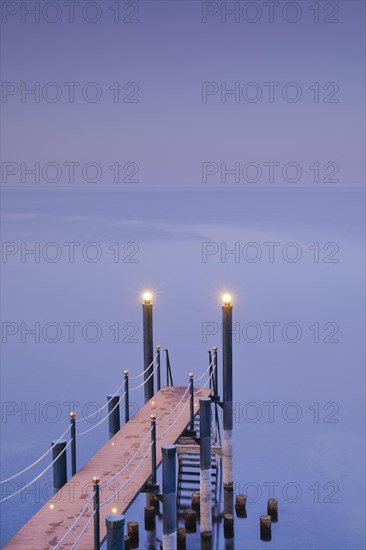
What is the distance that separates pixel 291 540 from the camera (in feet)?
61.8

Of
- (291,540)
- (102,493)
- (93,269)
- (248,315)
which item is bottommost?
(291,540)

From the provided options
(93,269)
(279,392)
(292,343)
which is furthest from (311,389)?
(93,269)

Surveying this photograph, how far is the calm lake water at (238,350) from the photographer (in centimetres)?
2230

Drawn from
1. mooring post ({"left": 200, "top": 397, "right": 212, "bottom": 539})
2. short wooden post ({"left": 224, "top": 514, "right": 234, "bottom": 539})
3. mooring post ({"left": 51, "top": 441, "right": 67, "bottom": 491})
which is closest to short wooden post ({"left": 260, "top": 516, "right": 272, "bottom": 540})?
short wooden post ({"left": 224, "top": 514, "right": 234, "bottom": 539})

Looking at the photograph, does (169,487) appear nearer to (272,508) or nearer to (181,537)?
(181,537)

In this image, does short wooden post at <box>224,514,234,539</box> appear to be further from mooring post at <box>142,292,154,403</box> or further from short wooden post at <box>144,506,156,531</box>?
mooring post at <box>142,292,154,403</box>

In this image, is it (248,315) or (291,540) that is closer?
(291,540)

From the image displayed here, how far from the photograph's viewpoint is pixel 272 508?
1934cm

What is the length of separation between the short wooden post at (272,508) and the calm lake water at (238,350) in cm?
27

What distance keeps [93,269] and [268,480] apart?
4820 cm

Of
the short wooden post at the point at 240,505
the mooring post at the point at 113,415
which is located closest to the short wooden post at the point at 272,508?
the short wooden post at the point at 240,505

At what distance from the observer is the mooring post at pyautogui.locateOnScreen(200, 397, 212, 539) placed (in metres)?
16.8

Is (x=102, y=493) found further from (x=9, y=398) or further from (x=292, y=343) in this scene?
(x=292, y=343)

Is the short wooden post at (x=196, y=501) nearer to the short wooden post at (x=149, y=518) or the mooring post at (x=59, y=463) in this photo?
the short wooden post at (x=149, y=518)
